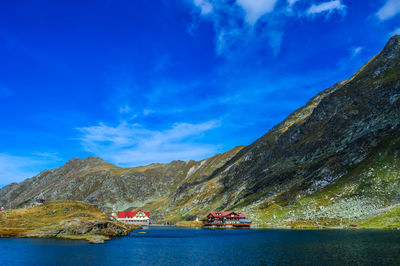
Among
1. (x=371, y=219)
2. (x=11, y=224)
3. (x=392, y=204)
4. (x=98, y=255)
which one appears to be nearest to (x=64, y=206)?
(x=11, y=224)

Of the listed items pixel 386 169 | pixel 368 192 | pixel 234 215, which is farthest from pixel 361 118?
pixel 234 215

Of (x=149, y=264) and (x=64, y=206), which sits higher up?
(x=64, y=206)

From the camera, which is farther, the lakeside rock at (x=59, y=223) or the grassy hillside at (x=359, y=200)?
the grassy hillside at (x=359, y=200)

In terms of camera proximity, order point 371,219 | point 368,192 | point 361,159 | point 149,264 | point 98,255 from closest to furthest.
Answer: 1. point 149,264
2. point 98,255
3. point 371,219
4. point 368,192
5. point 361,159

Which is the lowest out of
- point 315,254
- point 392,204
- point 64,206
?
point 315,254

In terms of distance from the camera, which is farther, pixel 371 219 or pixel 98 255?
pixel 371 219

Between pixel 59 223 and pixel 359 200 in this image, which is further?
pixel 359 200

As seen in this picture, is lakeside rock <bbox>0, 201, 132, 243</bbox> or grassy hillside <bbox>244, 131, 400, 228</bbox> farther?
grassy hillside <bbox>244, 131, 400, 228</bbox>

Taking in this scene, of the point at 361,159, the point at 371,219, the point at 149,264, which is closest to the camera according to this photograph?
the point at 149,264

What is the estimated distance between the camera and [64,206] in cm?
14100

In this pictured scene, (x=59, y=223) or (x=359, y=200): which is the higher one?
(x=359, y=200)

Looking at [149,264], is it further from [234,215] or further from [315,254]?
[234,215]

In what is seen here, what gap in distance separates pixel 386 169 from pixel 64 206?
16506 cm

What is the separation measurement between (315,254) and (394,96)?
169145 millimetres
